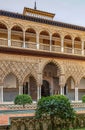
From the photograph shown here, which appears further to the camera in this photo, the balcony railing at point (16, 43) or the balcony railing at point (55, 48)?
the balcony railing at point (55, 48)

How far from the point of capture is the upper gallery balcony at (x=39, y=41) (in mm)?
19230

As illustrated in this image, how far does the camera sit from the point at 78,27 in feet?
72.6

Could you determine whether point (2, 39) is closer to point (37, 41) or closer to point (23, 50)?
point (23, 50)

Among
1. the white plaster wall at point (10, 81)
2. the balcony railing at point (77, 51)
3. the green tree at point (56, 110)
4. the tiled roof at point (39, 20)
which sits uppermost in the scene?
the tiled roof at point (39, 20)

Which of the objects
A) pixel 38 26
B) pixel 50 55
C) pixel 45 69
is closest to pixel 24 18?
pixel 38 26

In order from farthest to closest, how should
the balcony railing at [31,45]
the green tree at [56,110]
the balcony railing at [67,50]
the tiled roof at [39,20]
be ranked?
the balcony railing at [67,50]
the balcony railing at [31,45]
the tiled roof at [39,20]
the green tree at [56,110]

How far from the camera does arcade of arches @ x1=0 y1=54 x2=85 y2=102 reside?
1819cm

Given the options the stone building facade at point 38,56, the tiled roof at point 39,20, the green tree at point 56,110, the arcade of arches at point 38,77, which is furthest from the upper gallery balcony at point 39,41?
the green tree at point 56,110

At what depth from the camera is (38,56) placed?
19578 mm

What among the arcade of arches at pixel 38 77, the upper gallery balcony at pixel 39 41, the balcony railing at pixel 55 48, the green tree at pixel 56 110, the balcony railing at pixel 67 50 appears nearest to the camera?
the green tree at pixel 56 110

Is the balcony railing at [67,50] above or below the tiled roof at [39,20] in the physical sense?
below

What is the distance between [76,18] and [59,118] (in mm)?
32313

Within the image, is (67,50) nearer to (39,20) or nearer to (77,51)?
(77,51)

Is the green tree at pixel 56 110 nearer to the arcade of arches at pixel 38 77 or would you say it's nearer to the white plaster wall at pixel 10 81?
the arcade of arches at pixel 38 77
